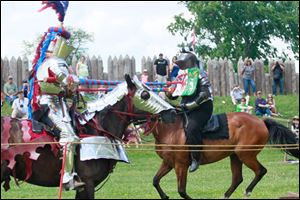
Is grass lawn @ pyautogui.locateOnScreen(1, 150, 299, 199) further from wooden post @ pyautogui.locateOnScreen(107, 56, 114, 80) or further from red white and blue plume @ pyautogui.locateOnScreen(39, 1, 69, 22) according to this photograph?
wooden post @ pyautogui.locateOnScreen(107, 56, 114, 80)

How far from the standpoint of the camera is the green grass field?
55.8 feet

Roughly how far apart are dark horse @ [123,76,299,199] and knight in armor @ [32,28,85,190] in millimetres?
2847

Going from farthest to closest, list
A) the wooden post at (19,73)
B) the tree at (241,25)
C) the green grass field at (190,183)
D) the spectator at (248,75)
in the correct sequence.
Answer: the tree at (241,25)
the spectator at (248,75)
the wooden post at (19,73)
the green grass field at (190,183)

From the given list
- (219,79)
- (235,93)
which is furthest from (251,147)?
(219,79)

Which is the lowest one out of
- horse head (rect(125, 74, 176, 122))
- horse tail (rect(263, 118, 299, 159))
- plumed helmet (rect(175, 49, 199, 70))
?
horse tail (rect(263, 118, 299, 159))

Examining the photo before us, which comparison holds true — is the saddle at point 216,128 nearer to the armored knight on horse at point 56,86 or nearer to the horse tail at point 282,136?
the horse tail at point 282,136

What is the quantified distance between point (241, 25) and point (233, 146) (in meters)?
44.3

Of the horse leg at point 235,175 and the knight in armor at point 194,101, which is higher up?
the knight in armor at point 194,101

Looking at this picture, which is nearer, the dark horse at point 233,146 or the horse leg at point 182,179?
the horse leg at point 182,179

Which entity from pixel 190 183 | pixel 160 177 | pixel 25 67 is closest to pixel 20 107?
pixel 190 183

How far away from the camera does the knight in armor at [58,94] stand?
12.6m

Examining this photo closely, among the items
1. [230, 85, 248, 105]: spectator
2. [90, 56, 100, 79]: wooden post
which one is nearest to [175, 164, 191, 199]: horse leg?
[230, 85, 248, 105]: spectator

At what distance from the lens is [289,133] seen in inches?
685

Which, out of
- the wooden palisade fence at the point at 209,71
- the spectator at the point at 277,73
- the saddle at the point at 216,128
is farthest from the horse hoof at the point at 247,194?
the spectator at the point at 277,73
